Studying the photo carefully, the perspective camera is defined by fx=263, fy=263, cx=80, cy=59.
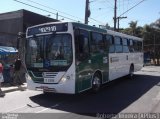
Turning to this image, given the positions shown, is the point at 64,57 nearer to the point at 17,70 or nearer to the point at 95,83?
the point at 95,83

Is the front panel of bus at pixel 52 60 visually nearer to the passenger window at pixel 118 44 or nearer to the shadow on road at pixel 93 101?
the shadow on road at pixel 93 101

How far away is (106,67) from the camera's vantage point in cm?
1317

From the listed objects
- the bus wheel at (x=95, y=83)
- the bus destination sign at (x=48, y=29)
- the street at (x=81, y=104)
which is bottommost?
the street at (x=81, y=104)

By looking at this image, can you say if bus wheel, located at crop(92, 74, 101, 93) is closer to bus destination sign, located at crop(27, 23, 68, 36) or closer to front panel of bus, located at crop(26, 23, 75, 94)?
front panel of bus, located at crop(26, 23, 75, 94)

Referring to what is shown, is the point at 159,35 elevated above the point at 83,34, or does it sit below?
above

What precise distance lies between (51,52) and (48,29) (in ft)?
3.14

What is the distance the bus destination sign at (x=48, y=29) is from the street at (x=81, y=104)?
8.89 feet

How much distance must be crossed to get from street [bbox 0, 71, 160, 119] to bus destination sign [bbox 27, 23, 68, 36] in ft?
8.89

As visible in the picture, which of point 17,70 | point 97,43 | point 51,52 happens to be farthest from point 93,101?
point 17,70

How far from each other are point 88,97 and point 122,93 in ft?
6.18

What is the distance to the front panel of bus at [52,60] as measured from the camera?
9.84 meters

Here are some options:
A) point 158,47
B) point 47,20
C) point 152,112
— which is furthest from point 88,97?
point 158,47

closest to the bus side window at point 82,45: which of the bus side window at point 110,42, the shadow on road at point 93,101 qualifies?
the shadow on road at point 93,101

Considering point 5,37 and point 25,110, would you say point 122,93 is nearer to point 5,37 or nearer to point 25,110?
point 25,110
